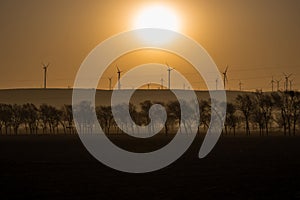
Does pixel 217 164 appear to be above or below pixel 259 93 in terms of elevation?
below

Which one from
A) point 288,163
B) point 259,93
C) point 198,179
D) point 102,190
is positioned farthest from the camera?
point 259,93

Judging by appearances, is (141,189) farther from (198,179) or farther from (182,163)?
(182,163)

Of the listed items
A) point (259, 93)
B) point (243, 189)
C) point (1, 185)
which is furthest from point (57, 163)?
point (259, 93)

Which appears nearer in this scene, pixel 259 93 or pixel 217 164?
pixel 217 164

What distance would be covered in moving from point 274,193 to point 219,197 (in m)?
3.37

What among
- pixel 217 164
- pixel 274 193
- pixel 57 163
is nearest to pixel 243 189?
pixel 274 193

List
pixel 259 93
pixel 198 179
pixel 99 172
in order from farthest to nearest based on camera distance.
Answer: pixel 259 93, pixel 99 172, pixel 198 179

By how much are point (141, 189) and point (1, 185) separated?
8648 mm

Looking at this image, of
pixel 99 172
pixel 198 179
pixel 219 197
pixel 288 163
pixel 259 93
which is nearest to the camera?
pixel 219 197

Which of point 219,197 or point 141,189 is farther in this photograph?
point 141,189

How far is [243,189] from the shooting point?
3581cm

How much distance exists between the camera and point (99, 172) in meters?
46.3

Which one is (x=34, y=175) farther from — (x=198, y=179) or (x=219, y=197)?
(x=219, y=197)

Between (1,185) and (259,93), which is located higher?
(259,93)
